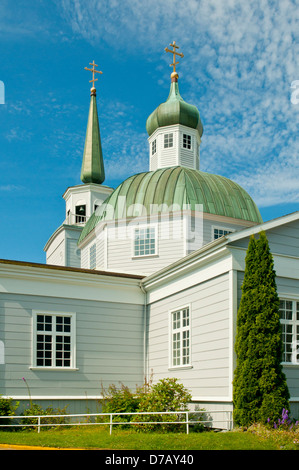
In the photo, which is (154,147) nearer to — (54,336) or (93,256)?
(93,256)

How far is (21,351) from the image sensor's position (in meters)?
15.7

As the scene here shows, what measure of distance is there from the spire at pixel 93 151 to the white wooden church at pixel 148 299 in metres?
11.2

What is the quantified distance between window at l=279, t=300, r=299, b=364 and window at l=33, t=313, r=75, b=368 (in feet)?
20.7

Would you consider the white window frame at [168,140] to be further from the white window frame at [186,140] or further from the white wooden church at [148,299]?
the white wooden church at [148,299]

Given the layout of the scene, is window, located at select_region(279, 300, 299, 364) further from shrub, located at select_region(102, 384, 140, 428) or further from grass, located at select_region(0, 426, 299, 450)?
shrub, located at select_region(102, 384, 140, 428)

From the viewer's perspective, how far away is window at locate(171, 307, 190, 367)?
15502 mm

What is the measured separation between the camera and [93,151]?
120ft

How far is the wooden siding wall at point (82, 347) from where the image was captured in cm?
1558

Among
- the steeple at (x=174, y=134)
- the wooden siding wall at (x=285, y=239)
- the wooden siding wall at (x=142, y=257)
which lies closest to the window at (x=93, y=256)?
the wooden siding wall at (x=142, y=257)

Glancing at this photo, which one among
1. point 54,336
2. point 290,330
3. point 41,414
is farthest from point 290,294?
point 41,414

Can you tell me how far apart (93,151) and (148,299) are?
66.7 ft

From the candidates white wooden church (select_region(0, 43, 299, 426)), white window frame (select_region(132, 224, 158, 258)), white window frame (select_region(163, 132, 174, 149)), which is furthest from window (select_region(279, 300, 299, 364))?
white window frame (select_region(163, 132, 174, 149))
